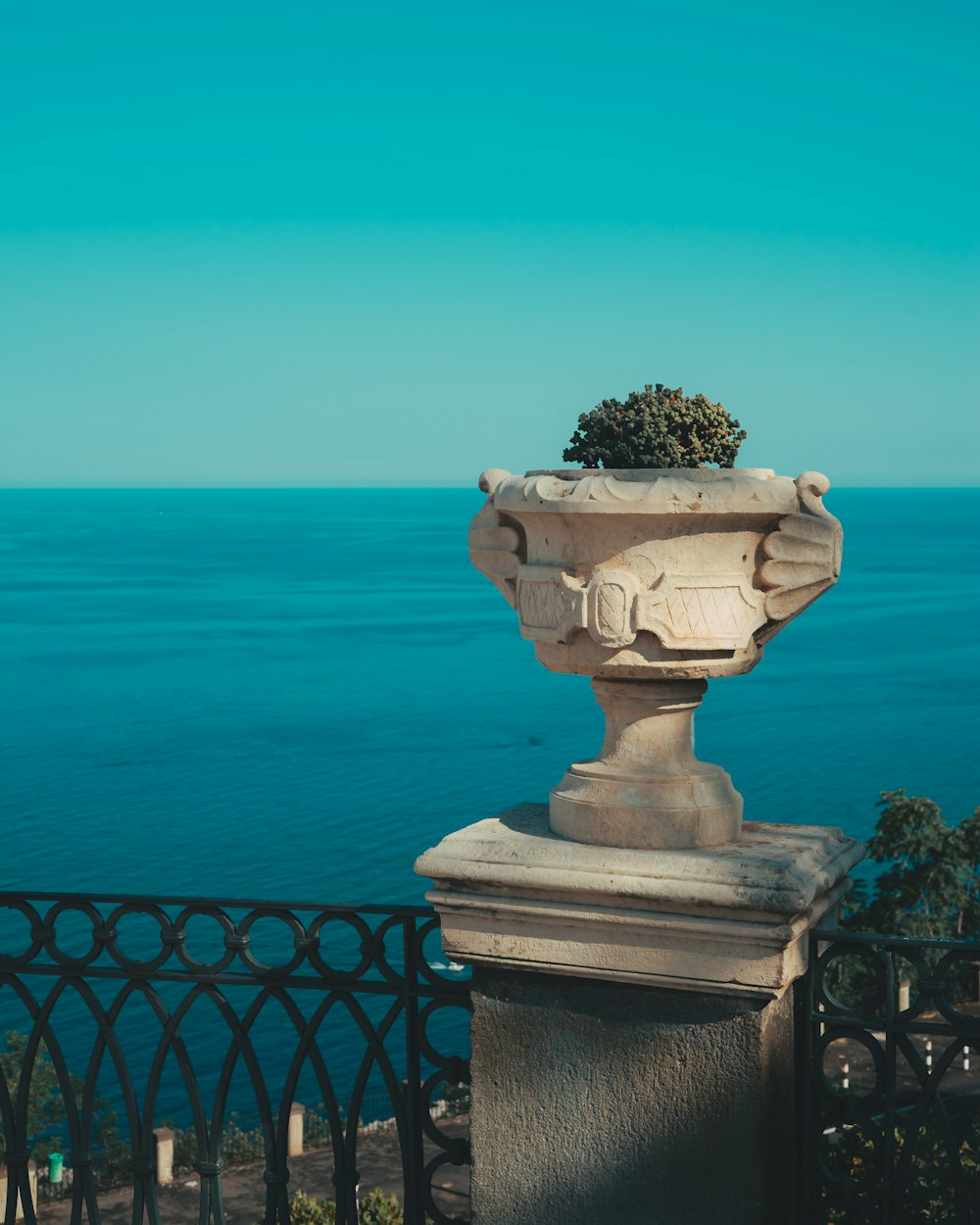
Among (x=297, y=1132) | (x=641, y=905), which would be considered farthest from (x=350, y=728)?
(x=641, y=905)

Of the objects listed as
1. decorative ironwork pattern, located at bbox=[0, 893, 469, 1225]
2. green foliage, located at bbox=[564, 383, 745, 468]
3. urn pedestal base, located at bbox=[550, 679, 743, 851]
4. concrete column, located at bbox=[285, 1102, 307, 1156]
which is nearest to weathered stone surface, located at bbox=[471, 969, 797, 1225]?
decorative ironwork pattern, located at bbox=[0, 893, 469, 1225]

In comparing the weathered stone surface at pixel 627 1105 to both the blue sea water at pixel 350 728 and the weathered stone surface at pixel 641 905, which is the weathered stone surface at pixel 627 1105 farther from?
the blue sea water at pixel 350 728

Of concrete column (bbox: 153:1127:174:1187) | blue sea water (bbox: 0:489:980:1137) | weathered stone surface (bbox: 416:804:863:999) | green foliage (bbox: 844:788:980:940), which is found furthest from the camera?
blue sea water (bbox: 0:489:980:1137)

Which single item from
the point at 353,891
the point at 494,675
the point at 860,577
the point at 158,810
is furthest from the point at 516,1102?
the point at 860,577

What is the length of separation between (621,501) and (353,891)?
37.3m

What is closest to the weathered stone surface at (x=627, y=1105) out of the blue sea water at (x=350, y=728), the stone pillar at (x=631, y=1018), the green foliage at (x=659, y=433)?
the stone pillar at (x=631, y=1018)

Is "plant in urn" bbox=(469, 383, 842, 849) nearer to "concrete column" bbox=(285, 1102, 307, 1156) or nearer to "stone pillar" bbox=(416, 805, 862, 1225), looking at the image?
"stone pillar" bbox=(416, 805, 862, 1225)

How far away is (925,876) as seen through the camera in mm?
32250

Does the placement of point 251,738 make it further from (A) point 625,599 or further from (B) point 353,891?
Result: (A) point 625,599

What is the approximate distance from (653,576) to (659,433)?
0.34 metres

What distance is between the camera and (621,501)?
297cm

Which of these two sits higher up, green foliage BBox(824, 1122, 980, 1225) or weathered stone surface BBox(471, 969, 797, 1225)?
weathered stone surface BBox(471, 969, 797, 1225)

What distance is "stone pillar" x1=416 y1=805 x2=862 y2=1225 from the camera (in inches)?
118

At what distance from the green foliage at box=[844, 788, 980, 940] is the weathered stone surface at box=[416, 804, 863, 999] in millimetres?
30255
